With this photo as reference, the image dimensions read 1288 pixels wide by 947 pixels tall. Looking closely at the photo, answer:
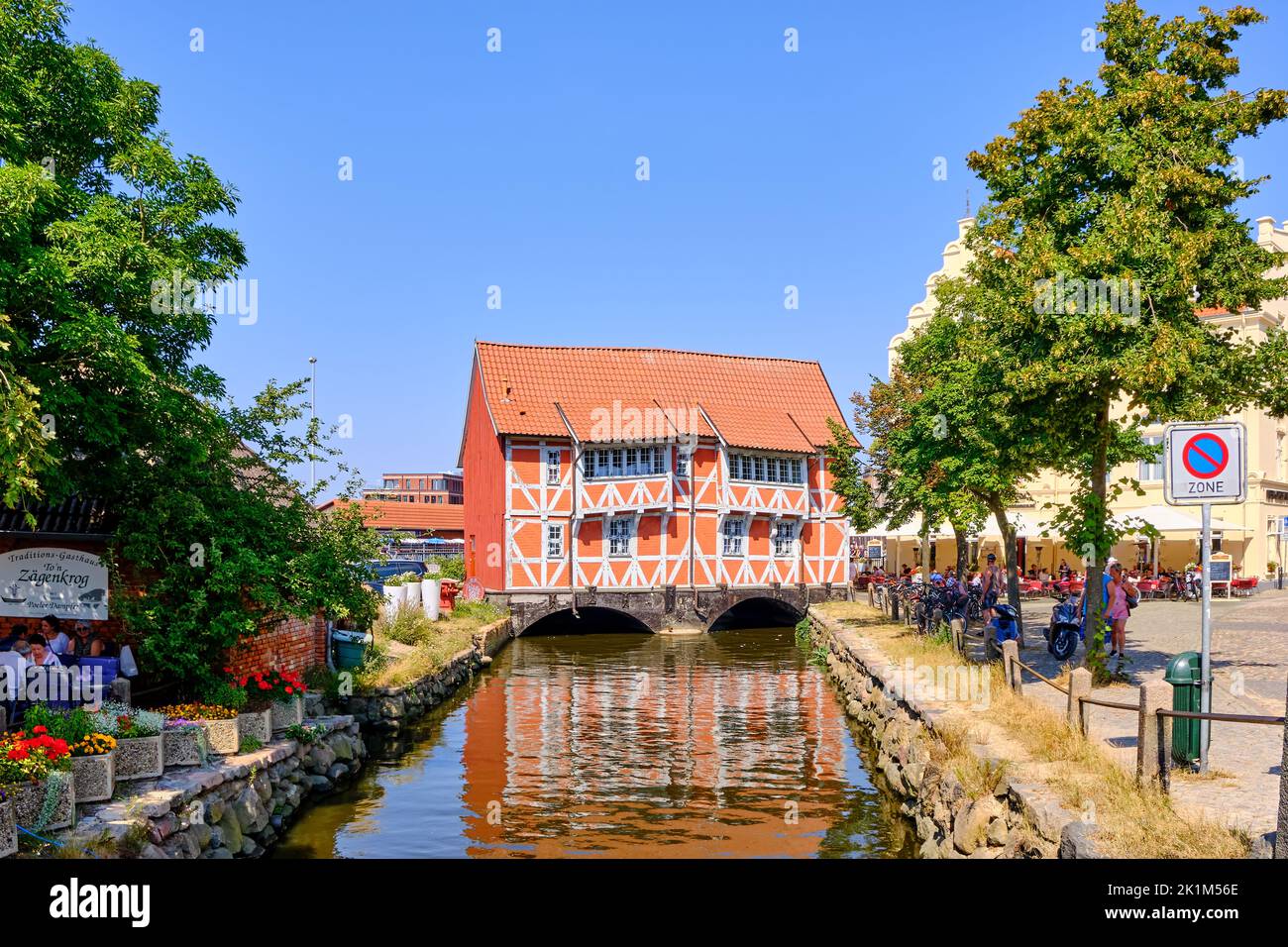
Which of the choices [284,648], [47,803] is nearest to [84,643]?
[284,648]

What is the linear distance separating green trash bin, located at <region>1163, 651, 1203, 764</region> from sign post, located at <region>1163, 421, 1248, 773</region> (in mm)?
72

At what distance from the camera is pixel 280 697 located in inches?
541

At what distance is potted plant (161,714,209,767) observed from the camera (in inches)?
426

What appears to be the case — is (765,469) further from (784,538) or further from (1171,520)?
(1171,520)

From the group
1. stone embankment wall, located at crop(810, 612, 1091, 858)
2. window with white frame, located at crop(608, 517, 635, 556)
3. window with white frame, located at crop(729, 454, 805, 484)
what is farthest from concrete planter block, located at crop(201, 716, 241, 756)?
window with white frame, located at crop(729, 454, 805, 484)

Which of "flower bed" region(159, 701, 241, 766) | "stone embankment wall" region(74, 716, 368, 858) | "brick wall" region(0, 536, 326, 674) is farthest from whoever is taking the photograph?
"brick wall" region(0, 536, 326, 674)

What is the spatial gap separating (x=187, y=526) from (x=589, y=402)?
2686 cm

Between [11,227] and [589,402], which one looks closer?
[11,227]

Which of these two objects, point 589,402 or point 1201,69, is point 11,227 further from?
point 589,402

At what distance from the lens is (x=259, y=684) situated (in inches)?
525

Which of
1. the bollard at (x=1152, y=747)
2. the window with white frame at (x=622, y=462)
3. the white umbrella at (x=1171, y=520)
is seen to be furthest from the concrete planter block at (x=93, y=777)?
the window with white frame at (x=622, y=462)

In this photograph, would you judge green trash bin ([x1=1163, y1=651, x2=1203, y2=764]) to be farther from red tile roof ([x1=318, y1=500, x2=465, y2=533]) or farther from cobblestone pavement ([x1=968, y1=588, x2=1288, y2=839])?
red tile roof ([x1=318, y1=500, x2=465, y2=533])
